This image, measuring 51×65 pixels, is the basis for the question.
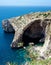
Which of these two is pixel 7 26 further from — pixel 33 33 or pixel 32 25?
pixel 32 25

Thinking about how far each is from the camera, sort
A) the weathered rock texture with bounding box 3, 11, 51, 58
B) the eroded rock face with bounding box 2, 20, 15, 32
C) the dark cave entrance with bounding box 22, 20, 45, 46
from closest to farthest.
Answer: the weathered rock texture with bounding box 3, 11, 51, 58 → the dark cave entrance with bounding box 22, 20, 45, 46 → the eroded rock face with bounding box 2, 20, 15, 32

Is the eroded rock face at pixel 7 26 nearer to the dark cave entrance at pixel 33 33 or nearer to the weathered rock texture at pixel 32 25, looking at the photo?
the weathered rock texture at pixel 32 25

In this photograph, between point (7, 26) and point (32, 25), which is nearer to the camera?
point (32, 25)

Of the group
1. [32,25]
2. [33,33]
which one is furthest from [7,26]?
[32,25]

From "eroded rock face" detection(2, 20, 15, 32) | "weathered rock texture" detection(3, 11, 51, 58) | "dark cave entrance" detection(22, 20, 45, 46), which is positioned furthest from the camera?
"eroded rock face" detection(2, 20, 15, 32)

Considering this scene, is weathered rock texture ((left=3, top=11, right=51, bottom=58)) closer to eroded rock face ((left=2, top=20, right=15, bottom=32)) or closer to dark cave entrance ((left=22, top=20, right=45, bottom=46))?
dark cave entrance ((left=22, top=20, right=45, bottom=46))

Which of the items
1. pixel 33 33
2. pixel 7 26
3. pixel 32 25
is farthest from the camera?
pixel 7 26

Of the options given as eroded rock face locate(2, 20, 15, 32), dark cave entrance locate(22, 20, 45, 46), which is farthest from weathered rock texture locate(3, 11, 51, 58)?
eroded rock face locate(2, 20, 15, 32)

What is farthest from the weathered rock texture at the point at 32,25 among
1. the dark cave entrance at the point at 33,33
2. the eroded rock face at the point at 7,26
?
the eroded rock face at the point at 7,26

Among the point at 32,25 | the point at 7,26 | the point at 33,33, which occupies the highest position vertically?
the point at 32,25

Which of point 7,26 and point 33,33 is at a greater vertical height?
point 33,33
